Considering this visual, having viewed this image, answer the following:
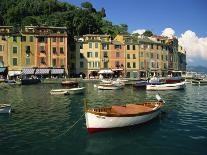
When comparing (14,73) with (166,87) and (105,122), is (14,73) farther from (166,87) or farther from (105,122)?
(105,122)

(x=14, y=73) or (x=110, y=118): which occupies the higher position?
(x=14, y=73)

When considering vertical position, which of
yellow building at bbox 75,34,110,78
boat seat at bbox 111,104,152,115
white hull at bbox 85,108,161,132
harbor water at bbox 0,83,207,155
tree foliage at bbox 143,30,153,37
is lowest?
harbor water at bbox 0,83,207,155

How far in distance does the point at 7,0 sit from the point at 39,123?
389 ft

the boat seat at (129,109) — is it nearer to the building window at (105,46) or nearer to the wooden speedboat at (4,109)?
the wooden speedboat at (4,109)

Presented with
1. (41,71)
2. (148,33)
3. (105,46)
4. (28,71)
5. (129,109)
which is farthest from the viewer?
(148,33)

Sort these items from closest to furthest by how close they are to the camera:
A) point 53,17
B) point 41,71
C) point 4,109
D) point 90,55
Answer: point 4,109, point 41,71, point 90,55, point 53,17

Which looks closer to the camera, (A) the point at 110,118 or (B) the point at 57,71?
(A) the point at 110,118

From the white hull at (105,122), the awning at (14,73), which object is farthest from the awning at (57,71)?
the white hull at (105,122)

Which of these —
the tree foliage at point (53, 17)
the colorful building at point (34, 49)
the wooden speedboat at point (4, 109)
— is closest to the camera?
the wooden speedboat at point (4, 109)

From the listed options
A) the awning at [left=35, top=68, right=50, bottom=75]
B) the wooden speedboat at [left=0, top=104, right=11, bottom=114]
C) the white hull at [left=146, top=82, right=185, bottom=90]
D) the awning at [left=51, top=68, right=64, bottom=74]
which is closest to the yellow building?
the awning at [left=51, top=68, right=64, bottom=74]

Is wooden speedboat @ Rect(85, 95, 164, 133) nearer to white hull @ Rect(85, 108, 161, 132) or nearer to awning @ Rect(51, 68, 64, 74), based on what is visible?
white hull @ Rect(85, 108, 161, 132)

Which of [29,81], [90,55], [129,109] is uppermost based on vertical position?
[90,55]

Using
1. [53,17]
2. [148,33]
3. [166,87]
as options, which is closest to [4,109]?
[166,87]

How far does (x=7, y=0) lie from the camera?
13012cm
